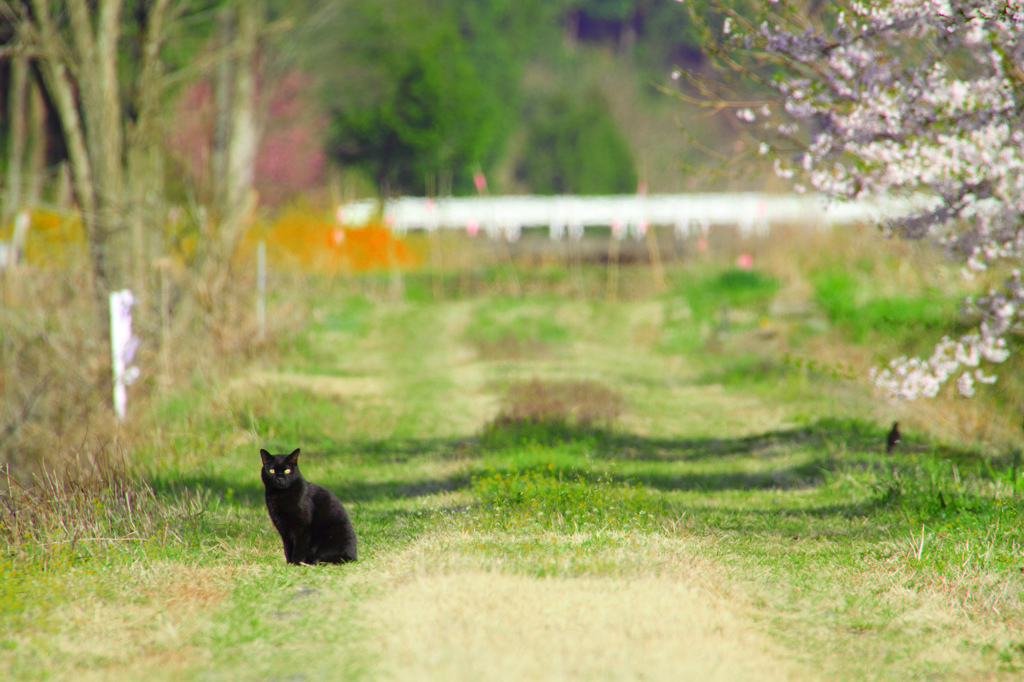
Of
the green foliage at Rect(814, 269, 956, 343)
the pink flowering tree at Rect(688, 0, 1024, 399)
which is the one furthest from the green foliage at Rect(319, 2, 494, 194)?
the pink flowering tree at Rect(688, 0, 1024, 399)

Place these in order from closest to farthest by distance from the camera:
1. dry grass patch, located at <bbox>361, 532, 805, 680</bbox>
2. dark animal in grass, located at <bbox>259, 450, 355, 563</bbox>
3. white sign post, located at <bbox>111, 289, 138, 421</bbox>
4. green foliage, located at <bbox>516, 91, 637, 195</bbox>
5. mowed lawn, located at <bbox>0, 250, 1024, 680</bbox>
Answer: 1. dry grass patch, located at <bbox>361, 532, 805, 680</bbox>
2. mowed lawn, located at <bbox>0, 250, 1024, 680</bbox>
3. dark animal in grass, located at <bbox>259, 450, 355, 563</bbox>
4. white sign post, located at <bbox>111, 289, 138, 421</bbox>
5. green foliage, located at <bbox>516, 91, 637, 195</bbox>

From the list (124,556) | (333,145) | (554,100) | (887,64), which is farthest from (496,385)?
(554,100)

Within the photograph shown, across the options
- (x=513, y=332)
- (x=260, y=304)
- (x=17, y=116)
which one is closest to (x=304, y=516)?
(x=260, y=304)

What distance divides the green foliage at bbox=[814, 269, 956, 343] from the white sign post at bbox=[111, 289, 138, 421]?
7907 millimetres

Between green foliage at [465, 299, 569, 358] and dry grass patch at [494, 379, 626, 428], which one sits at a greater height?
green foliage at [465, 299, 569, 358]

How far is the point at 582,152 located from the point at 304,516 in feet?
109

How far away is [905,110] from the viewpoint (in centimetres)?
711

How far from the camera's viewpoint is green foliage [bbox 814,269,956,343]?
11.5 metres

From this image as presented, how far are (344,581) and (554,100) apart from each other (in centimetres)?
3554

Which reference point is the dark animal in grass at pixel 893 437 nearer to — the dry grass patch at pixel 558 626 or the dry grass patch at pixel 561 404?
the dry grass patch at pixel 561 404

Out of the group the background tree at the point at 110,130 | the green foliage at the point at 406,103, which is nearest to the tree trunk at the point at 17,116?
the green foliage at the point at 406,103

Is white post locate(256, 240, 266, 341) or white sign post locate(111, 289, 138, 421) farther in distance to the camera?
white post locate(256, 240, 266, 341)

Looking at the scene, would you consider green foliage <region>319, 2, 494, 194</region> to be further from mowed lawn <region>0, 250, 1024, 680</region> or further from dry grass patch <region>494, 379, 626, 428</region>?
mowed lawn <region>0, 250, 1024, 680</region>

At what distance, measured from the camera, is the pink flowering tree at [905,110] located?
6879mm
